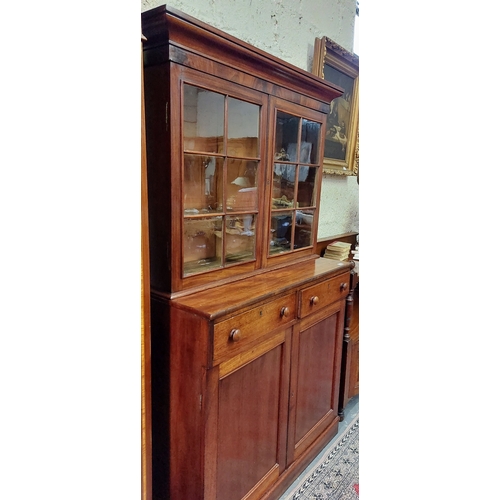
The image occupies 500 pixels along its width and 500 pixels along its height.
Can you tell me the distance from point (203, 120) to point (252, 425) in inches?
41.6

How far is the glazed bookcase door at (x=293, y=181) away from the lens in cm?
145

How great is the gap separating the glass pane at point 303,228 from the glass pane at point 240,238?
0.31 meters

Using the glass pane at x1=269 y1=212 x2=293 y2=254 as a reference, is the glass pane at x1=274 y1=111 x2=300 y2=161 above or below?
above

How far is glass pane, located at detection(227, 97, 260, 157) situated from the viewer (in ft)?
4.01

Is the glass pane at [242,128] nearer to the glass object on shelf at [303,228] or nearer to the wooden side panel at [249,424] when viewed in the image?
the glass object on shelf at [303,228]

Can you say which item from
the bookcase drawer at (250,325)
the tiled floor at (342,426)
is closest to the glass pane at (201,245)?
the bookcase drawer at (250,325)

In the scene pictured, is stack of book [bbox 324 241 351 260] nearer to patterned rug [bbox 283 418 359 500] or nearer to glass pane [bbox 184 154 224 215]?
patterned rug [bbox 283 418 359 500]

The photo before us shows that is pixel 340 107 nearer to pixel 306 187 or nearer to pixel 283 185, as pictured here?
pixel 306 187

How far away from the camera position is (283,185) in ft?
5.05

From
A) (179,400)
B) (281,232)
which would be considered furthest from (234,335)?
(281,232)

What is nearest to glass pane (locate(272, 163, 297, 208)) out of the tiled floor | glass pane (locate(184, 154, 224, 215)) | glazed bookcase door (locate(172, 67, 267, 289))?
glazed bookcase door (locate(172, 67, 267, 289))
